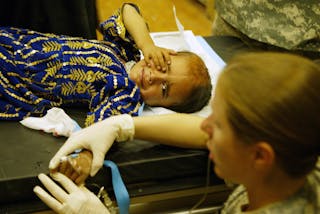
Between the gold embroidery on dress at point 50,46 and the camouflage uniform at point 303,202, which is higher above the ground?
the gold embroidery on dress at point 50,46

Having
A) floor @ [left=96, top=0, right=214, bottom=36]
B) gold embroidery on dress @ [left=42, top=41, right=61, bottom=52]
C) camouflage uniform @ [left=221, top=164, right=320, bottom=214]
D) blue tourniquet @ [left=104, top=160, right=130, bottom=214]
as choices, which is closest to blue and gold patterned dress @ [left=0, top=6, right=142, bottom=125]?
gold embroidery on dress @ [left=42, top=41, right=61, bottom=52]

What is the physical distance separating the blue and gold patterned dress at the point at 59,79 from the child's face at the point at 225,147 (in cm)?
59

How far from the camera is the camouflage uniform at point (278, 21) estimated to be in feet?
6.46

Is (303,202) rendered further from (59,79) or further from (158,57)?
(59,79)

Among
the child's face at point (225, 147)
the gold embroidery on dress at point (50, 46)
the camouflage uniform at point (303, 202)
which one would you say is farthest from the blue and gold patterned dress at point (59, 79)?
the camouflage uniform at point (303, 202)

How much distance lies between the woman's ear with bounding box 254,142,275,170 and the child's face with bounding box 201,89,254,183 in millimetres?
19

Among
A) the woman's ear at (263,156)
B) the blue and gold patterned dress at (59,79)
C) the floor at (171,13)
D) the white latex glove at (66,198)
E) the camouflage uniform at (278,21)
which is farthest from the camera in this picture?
the floor at (171,13)

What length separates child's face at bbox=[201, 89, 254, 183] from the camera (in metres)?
0.93

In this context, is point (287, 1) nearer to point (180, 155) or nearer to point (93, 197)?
point (180, 155)

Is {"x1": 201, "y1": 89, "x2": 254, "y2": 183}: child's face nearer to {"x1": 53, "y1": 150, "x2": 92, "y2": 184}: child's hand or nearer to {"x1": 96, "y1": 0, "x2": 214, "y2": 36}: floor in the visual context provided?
{"x1": 53, "y1": 150, "x2": 92, "y2": 184}: child's hand

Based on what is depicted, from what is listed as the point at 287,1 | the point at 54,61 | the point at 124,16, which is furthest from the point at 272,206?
the point at 287,1

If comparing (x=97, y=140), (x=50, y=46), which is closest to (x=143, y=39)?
(x=50, y=46)

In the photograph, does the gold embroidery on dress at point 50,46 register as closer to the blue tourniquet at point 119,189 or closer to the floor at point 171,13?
the blue tourniquet at point 119,189

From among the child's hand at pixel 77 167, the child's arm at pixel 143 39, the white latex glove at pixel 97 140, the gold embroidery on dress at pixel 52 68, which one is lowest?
the child's hand at pixel 77 167
